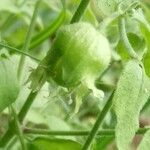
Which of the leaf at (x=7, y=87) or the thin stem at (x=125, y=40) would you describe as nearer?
the thin stem at (x=125, y=40)

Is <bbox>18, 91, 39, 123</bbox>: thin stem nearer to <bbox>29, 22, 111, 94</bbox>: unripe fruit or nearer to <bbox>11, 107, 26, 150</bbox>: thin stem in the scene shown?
<bbox>11, 107, 26, 150</bbox>: thin stem

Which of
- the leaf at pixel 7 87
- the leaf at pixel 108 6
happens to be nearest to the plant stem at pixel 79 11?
the leaf at pixel 108 6

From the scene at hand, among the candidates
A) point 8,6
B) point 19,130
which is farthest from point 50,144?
point 8,6

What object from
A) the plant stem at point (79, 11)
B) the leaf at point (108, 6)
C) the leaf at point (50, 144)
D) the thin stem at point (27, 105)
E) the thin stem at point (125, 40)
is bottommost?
the leaf at point (50, 144)

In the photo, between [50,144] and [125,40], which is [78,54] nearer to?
[125,40]

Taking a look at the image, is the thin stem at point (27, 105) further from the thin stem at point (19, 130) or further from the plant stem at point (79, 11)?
the plant stem at point (79, 11)

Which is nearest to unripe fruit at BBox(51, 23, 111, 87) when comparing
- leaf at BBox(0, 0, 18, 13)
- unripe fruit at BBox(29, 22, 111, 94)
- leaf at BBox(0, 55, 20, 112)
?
unripe fruit at BBox(29, 22, 111, 94)

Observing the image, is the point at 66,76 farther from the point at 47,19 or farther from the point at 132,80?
the point at 47,19

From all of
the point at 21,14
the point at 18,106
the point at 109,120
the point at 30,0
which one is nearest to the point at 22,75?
the point at 18,106
